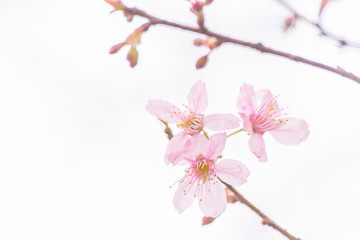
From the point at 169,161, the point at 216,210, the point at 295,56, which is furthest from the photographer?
the point at 216,210

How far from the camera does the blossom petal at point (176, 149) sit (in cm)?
142

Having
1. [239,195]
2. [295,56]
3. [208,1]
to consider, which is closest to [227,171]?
[239,195]

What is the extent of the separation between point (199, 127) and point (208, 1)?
0.45 meters

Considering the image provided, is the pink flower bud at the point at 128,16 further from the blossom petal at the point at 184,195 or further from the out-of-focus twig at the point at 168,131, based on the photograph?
the blossom petal at the point at 184,195

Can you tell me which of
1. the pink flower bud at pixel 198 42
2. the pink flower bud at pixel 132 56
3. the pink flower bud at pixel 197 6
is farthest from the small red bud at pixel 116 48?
the pink flower bud at pixel 198 42

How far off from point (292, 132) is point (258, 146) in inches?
8.2

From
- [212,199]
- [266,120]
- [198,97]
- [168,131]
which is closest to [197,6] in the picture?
[198,97]

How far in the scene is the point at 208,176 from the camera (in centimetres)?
166

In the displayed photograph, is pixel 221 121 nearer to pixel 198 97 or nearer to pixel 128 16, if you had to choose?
pixel 198 97

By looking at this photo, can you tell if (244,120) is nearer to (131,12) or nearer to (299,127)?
(299,127)

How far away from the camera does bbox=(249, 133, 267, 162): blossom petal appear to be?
59.8 inches

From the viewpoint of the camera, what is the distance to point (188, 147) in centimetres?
145

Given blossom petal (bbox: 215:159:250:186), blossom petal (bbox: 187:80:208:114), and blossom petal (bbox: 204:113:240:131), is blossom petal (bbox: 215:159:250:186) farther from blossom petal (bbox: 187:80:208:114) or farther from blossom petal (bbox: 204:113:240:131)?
blossom petal (bbox: 187:80:208:114)

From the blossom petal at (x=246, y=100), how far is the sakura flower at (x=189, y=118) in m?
0.14
